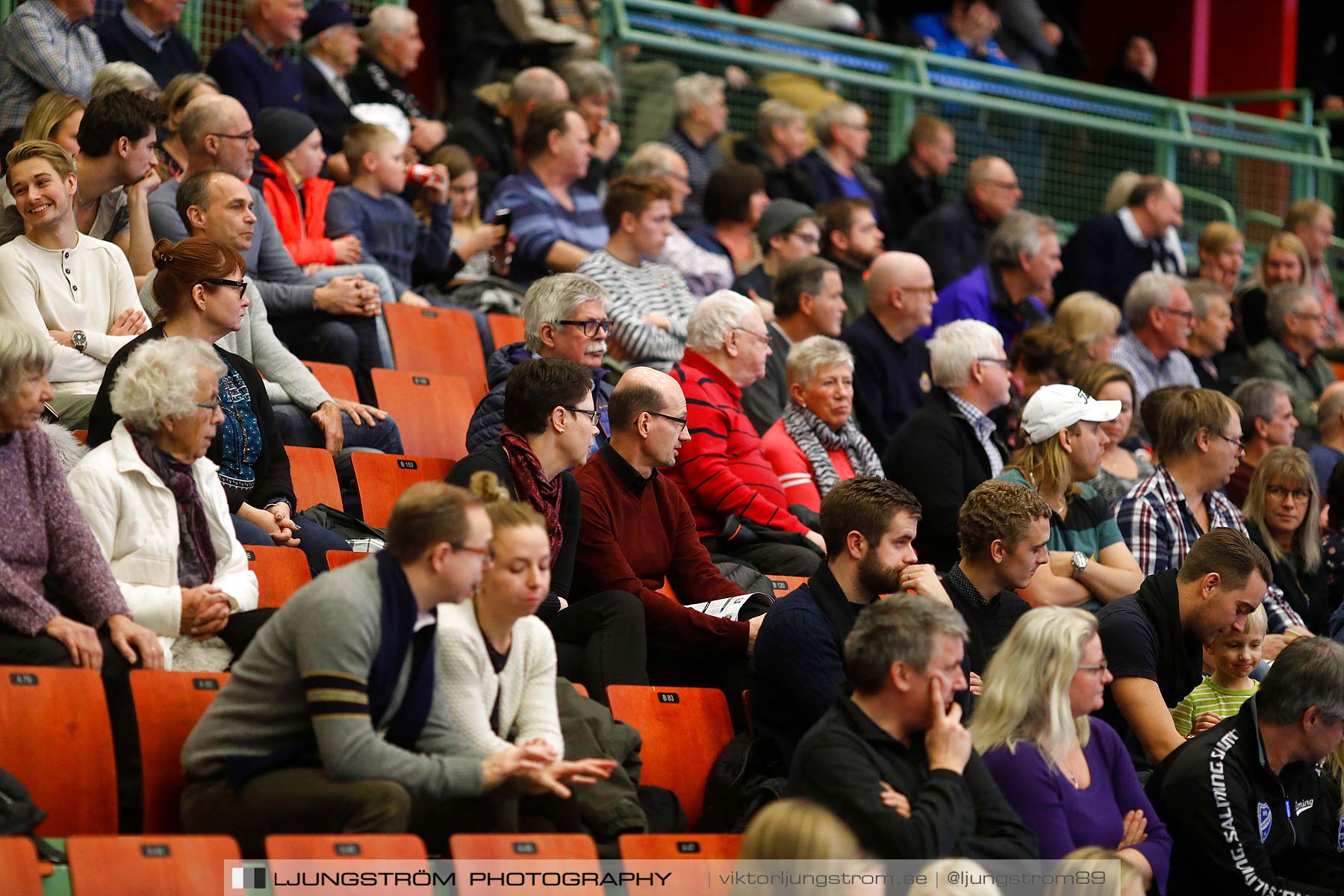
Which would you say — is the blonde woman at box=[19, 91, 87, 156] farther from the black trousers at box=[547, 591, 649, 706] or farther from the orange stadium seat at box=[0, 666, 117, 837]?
the orange stadium seat at box=[0, 666, 117, 837]

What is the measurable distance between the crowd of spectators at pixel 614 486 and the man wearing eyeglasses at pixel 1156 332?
21mm

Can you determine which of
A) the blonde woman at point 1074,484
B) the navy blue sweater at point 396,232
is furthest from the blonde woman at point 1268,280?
the navy blue sweater at point 396,232

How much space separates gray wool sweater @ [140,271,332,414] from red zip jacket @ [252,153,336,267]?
36.0 inches

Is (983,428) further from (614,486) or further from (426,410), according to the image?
(426,410)

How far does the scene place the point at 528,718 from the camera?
3363 millimetres

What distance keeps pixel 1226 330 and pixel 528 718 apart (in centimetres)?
526

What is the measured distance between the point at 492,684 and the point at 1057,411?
2.35 metres

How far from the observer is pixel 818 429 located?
19.1 feet

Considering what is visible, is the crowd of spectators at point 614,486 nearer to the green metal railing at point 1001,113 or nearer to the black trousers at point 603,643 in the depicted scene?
the black trousers at point 603,643

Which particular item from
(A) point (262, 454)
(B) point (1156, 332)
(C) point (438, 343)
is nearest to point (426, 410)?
(C) point (438, 343)

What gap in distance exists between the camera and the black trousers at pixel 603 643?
404 centimetres

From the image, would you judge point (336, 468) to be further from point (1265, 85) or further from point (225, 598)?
point (1265, 85)

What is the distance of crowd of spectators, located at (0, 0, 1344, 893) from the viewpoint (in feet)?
10.6

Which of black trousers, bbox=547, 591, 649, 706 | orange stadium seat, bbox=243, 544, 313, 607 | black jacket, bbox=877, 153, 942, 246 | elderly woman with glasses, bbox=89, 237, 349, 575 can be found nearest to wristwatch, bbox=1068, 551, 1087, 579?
black trousers, bbox=547, 591, 649, 706
